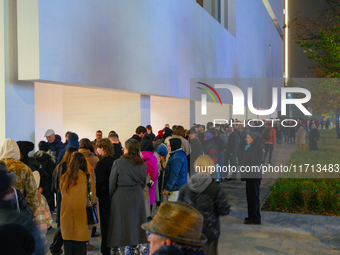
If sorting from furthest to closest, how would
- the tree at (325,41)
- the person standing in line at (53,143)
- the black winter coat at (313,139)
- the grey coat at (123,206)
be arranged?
the tree at (325,41) → the black winter coat at (313,139) → the person standing in line at (53,143) → the grey coat at (123,206)

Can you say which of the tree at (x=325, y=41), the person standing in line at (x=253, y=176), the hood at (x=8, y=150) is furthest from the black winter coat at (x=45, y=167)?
the tree at (x=325, y=41)

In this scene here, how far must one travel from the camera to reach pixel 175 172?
638 centimetres

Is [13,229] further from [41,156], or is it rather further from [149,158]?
[41,156]

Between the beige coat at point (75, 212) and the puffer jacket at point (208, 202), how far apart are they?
61.0 inches

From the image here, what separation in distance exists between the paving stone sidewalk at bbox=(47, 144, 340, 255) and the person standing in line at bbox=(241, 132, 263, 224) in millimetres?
242

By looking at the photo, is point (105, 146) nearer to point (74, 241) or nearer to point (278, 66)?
point (74, 241)

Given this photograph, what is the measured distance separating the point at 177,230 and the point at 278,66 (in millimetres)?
59290

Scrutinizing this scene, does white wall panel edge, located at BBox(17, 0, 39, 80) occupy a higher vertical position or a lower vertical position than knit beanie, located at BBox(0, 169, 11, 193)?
higher

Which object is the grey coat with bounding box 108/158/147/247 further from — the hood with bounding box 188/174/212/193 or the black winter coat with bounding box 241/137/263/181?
the black winter coat with bounding box 241/137/263/181

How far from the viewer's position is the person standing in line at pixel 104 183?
5.58m

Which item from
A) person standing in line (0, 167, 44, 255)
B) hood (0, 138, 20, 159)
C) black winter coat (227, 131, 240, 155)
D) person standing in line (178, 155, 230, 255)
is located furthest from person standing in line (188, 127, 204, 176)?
person standing in line (0, 167, 44, 255)

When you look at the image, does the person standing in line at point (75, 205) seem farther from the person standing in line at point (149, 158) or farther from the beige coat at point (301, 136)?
the beige coat at point (301, 136)

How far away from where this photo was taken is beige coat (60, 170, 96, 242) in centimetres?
495

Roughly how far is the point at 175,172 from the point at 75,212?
6.54 ft
